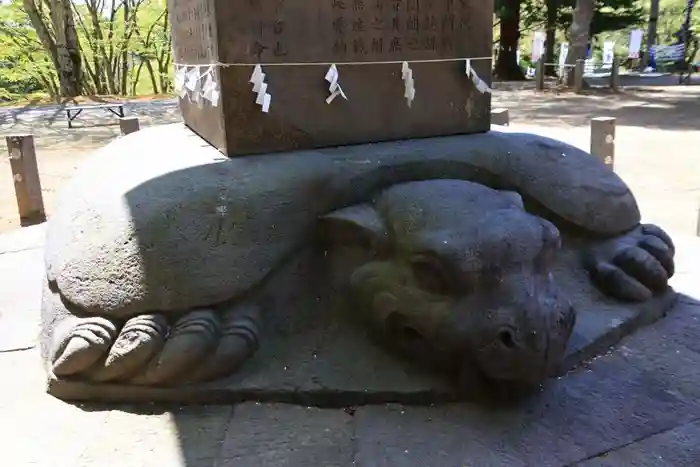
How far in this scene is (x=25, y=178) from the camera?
5.82 meters

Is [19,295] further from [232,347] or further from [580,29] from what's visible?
[580,29]

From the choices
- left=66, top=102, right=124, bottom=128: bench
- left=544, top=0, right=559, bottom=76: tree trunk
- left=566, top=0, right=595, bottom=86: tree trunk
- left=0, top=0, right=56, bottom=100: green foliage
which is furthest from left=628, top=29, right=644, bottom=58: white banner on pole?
left=0, top=0, right=56, bottom=100: green foliage

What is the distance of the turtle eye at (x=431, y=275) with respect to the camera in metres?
2.10

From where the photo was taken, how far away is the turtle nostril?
1952 millimetres

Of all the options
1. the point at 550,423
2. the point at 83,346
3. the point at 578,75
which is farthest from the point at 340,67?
the point at 578,75

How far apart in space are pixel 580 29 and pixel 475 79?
1384 cm

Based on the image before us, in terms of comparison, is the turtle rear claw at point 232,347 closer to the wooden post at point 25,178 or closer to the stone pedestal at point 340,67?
the stone pedestal at point 340,67

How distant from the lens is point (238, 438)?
204 centimetres

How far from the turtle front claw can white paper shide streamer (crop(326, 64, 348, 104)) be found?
1.35 metres

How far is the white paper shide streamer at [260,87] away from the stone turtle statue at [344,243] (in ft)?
0.85

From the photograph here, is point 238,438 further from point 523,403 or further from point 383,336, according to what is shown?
point 523,403

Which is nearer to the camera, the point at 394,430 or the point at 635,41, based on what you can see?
the point at 394,430

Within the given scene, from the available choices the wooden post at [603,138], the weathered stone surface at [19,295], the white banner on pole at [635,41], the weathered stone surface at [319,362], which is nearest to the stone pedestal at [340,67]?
the weathered stone surface at [319,362]

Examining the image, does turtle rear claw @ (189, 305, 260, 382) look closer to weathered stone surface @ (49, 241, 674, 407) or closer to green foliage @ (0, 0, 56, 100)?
weathered stone surface @ (49, 241, 674, 407)
